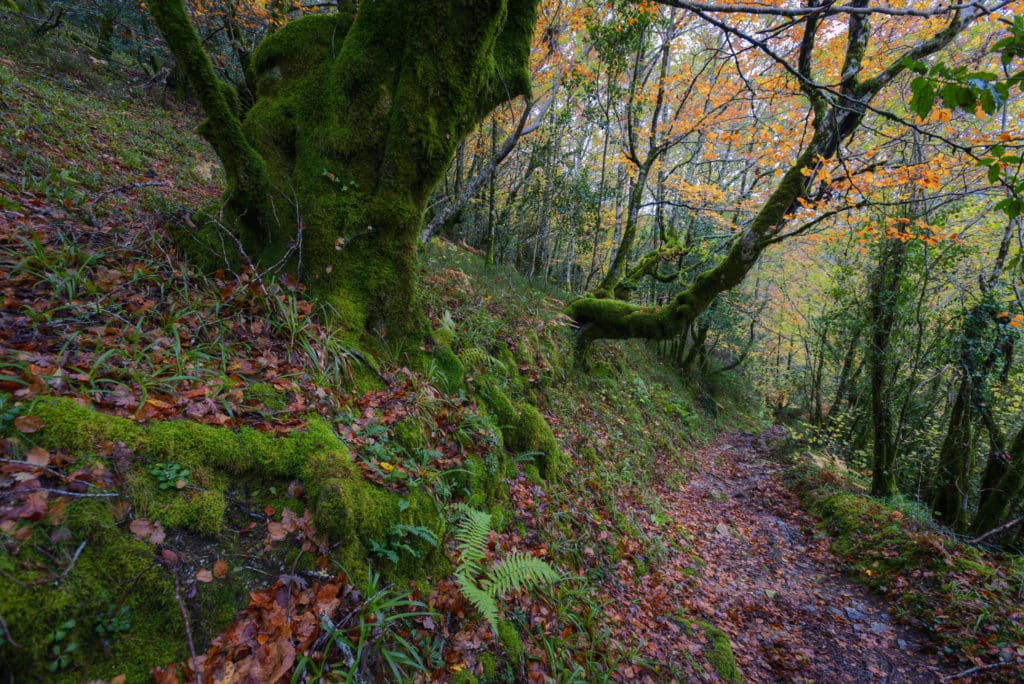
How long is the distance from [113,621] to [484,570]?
2097 millimetres

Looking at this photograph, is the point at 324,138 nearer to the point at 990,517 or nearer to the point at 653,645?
the point at 653,645

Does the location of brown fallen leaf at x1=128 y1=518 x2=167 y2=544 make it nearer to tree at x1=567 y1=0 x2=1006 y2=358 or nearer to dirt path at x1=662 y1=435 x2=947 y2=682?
tree at x1=567 y1=0 x2=1006 y2=358

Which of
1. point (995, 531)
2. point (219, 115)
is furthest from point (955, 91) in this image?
point (995, 531)

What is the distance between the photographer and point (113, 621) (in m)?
1.60

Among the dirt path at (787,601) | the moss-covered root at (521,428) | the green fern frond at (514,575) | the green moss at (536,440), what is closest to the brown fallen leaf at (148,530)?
the green fern frond at (514,575)

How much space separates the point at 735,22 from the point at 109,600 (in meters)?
13.9

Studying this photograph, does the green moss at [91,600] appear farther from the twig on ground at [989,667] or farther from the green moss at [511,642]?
the twig on ground at [989,667]

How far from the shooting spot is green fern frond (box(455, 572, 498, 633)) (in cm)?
264

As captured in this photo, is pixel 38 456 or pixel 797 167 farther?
pixel 797 167

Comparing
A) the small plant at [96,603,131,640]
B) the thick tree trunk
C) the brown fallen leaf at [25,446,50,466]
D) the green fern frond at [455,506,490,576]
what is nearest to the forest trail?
the green fern frond at [455,506,490,576]

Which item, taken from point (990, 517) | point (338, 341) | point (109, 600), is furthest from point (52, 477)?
point (990, 517)

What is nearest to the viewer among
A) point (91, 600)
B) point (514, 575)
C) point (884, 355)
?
point (91, 600)

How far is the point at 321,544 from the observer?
7.47 feet

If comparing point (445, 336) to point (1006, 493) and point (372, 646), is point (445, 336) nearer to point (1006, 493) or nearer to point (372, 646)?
point (372, 646)
